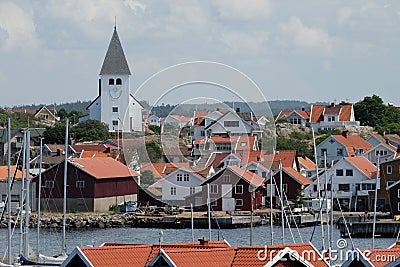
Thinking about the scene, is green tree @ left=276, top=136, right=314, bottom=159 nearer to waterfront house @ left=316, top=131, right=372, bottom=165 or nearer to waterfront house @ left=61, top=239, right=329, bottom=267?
waterfront house @ left=316, top=131, right=372, bottom=165

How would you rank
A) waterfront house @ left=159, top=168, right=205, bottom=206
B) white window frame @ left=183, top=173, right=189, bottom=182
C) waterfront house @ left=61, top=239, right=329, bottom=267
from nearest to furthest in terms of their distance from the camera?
1. waterfront house @ left=61, top=239, right=329, bottom=267
2. waterfront house @ left=159, top=168, right=205, bottom=206
3. white window frame @ left=183, top=173, right=189, bottom=182

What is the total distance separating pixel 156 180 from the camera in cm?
3572

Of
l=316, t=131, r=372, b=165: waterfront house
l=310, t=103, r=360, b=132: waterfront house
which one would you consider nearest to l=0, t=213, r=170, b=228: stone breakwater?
l=316, t=131, r=372, b=165: waterfront house

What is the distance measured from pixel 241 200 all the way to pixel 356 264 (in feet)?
85.5

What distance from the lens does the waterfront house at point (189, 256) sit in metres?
12.3

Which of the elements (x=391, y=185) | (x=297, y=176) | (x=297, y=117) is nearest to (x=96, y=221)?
(x=297, y=176)

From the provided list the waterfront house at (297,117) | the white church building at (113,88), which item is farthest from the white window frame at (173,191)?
the white church building at (113,88)

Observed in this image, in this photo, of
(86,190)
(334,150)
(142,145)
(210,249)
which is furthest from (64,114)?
(210,249)

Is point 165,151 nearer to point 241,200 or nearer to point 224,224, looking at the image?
point 224,224

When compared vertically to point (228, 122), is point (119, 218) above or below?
below

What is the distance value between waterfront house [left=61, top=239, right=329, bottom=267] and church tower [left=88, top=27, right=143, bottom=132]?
52479mm

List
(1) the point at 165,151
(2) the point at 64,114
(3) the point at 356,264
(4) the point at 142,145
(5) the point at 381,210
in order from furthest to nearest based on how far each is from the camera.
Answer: (2) the point at 64,114, (5) the point at 381,210, (4) the point at 142,145, (1) the point at 165,151, (3) the point at 356,264

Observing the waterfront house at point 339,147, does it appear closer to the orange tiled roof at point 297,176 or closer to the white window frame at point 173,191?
the orange tiled roof at point 297,176

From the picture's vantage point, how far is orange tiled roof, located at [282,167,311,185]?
132ft
